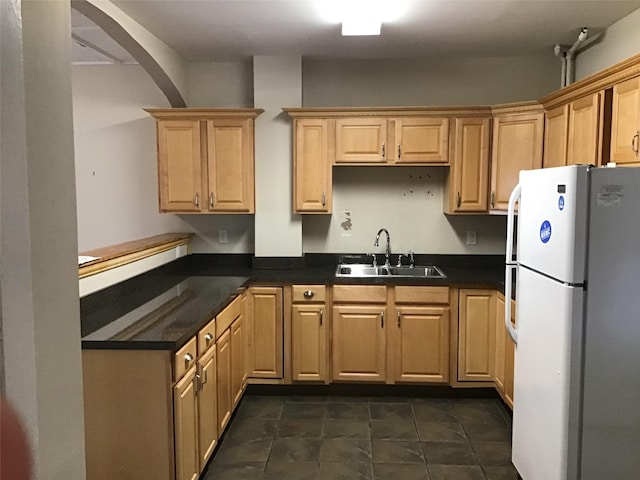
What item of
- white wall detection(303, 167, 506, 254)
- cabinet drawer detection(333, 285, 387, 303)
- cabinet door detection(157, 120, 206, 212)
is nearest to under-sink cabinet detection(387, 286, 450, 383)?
cabinet drawer detection(333, 285, 387, 303)

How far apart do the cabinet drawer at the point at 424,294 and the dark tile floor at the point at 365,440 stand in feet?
2.46

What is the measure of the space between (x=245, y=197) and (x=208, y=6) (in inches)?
56.4

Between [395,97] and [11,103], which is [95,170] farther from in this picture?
[11,103]

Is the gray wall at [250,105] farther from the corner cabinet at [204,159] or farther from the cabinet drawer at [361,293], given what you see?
the cabinet drawer at [361,293]

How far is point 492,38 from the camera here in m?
3.69

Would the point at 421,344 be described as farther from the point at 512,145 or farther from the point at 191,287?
the point at 191,287

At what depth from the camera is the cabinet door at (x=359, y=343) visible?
3.87m

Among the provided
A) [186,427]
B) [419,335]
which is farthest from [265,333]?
[186,427]

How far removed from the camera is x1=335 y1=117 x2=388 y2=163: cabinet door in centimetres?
396

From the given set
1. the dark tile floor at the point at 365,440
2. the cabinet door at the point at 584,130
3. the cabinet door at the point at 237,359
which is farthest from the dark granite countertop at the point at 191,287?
the cabinet door at the point at 584,130

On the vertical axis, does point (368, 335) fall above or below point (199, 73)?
below

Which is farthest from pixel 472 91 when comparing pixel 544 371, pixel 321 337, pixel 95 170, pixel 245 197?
pixel 95 170

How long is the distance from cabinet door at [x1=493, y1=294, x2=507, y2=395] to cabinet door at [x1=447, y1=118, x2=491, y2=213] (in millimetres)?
736

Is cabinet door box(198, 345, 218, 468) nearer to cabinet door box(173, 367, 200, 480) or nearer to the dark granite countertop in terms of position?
cabinet door box(173, 367, 200, 480)
